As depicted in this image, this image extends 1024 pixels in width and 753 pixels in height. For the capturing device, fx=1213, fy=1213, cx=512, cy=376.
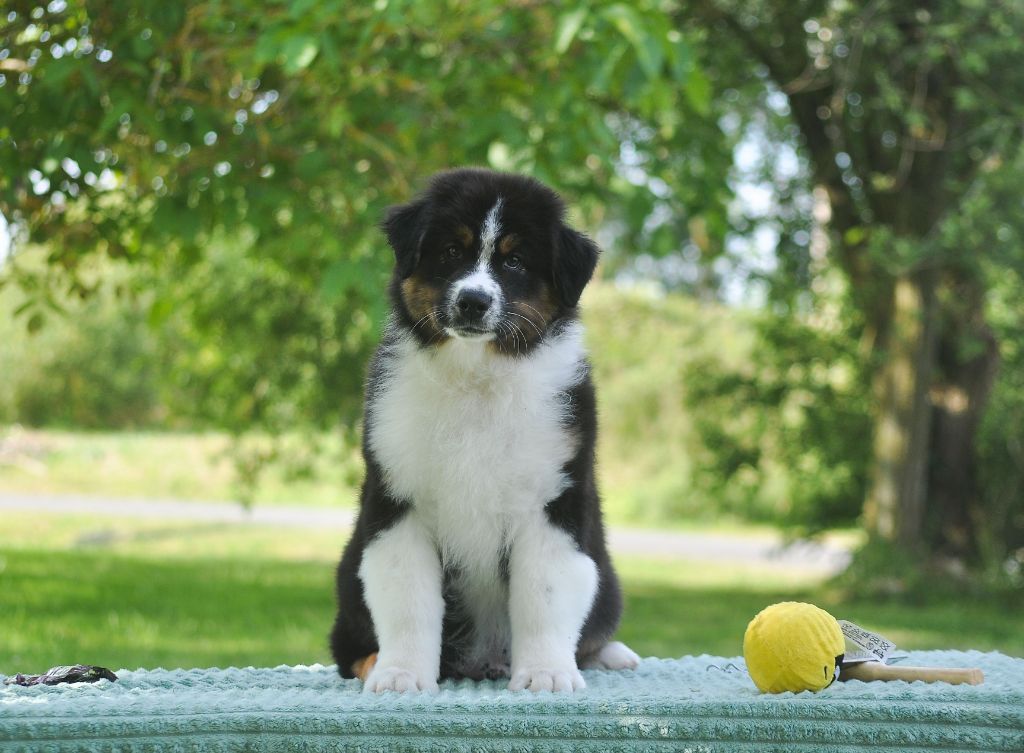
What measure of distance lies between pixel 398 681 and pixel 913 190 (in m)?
10.6

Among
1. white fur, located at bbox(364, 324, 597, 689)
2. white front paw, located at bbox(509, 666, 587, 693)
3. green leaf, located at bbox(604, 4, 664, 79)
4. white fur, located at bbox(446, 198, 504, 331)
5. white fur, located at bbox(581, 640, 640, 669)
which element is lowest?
white fur, located at bbox(581, 640, 640, 669)

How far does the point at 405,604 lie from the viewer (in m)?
3.68

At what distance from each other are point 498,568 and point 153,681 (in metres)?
1.17

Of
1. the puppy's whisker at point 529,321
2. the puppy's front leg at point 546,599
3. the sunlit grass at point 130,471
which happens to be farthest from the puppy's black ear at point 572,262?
the sunlit grass at point 130,471

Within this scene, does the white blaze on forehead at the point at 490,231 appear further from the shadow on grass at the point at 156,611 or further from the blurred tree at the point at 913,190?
the blurred tree at the point at 913,190

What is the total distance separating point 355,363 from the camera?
12.6 m

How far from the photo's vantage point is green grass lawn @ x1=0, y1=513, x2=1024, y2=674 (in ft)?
29.7

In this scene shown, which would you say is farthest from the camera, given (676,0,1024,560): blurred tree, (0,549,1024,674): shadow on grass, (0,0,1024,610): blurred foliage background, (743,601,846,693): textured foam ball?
(676,0,1024,560): blurred tree

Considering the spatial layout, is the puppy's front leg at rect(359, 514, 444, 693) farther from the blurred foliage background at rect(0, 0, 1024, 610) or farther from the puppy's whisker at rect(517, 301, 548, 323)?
the blurred foliage background at rect(0, 0, 1024, 610)

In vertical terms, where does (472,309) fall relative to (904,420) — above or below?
above

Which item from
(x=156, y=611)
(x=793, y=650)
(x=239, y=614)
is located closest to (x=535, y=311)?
(x=793, y=650)

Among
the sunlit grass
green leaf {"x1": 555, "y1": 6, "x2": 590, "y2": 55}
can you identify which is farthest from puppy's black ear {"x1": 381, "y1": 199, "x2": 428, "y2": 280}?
the sunlit grass

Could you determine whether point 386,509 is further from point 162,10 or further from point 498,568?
point 162,10

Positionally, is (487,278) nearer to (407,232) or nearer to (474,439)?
(407,232)
